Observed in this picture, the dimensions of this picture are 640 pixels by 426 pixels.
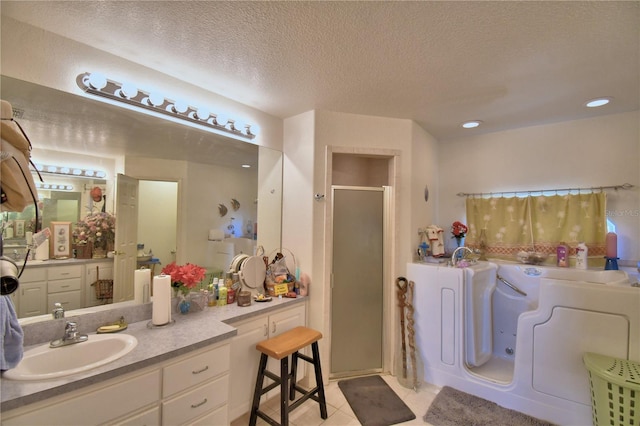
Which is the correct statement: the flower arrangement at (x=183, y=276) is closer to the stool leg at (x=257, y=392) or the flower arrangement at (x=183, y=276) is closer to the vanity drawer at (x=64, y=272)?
the vanity drawer at (x=64, y=272)

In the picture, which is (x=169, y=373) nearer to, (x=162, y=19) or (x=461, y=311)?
(x=162, y=19)

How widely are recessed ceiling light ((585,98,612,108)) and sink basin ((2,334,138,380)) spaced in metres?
3.65

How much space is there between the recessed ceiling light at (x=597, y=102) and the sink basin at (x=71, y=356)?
12.0 feet

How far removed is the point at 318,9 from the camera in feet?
4.49

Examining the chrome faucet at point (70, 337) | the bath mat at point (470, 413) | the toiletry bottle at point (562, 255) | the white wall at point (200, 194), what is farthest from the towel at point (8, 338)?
the toiletry bottle at point (562, 255)

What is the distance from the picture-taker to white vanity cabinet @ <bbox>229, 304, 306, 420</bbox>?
6.37 feet

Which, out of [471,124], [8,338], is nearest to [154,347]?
[8,338]

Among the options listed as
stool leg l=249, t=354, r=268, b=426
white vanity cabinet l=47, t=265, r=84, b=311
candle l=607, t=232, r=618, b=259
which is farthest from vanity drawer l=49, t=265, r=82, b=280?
candle l=607, t=232, r=618, b=259

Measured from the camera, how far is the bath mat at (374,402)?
6.91 feet

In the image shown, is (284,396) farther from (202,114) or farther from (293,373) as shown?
(202,114)

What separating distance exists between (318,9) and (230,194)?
1582mm

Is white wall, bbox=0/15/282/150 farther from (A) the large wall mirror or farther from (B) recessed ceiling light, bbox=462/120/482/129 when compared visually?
(B) recessed ceiling light, bbox=462/120/482/129

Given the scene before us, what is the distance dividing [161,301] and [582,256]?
342cm

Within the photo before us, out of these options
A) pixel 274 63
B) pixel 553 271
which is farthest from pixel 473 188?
pixel 274 63
